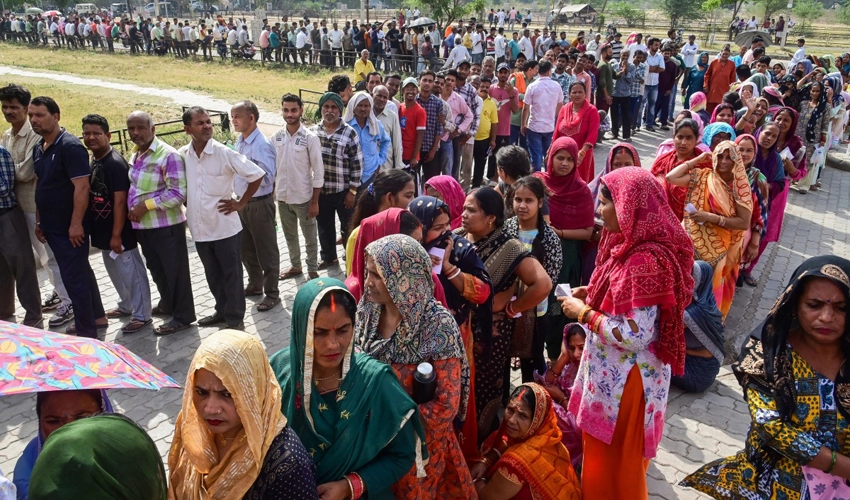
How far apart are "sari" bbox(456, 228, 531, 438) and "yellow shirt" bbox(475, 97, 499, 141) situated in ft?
18.3

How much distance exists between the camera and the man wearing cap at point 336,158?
5.97 metres

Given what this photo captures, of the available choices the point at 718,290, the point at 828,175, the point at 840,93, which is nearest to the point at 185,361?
the point at 718,290

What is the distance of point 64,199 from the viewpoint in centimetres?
468

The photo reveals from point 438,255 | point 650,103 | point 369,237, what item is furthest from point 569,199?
point 650,103

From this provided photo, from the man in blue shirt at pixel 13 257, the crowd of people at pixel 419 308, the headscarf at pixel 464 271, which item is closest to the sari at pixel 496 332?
the crowd of people at pixel 419 308

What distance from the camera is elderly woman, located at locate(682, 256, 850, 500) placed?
88.0 inches

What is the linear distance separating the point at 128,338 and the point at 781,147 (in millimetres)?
7568

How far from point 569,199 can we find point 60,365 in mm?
3707

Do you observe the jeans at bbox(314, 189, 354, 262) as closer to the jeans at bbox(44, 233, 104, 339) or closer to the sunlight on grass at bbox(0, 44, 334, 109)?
the jeans at bbox(44, 233, 104, 339)

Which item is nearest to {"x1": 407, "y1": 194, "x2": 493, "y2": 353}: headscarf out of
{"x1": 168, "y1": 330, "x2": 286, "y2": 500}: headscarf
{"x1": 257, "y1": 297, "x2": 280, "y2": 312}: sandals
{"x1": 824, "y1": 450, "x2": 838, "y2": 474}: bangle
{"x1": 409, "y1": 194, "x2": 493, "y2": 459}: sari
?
{"x1": 409, "y1": 194, "x2": 493, "y2": 459}: sari

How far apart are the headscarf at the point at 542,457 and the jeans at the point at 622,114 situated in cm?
1069

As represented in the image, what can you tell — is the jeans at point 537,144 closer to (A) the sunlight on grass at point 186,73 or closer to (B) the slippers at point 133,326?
(B) the slippers at point 133,326

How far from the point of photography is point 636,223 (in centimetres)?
272

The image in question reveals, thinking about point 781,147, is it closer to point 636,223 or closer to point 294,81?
point 636,223
